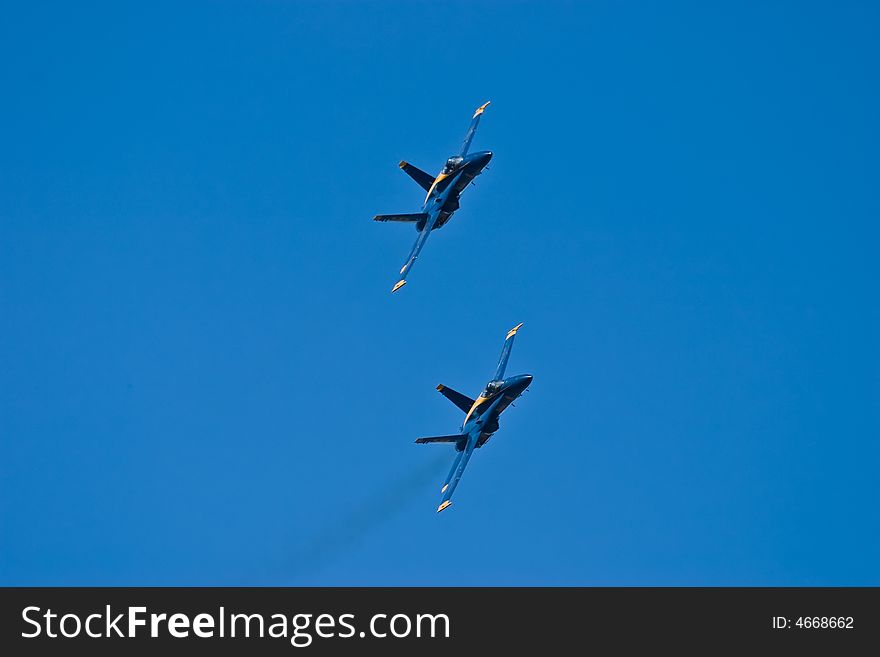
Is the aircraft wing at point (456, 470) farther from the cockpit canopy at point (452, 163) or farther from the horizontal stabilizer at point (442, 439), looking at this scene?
the cockpit canopy at point (452, 163)

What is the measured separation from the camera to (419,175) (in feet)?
388

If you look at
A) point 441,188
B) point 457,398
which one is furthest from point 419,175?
point 457,398

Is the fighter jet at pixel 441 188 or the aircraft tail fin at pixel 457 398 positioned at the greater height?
the fighter jet at pixel 441 188

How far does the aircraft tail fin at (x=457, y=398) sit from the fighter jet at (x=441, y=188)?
339 inches

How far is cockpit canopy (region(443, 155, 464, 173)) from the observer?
11494 cm

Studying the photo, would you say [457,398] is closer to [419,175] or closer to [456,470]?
[456,470]

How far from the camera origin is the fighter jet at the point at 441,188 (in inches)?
4510

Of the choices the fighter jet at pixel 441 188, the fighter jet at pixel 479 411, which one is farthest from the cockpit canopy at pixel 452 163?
the fighter jet at pixel 479 411

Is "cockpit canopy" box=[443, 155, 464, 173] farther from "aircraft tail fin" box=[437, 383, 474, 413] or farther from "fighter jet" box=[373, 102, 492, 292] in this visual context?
"aircraft tail fin" box=[437, 383, 474, 413]

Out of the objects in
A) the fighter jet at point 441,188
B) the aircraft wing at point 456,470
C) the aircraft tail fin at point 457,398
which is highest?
the fighter jet at point 441,188
